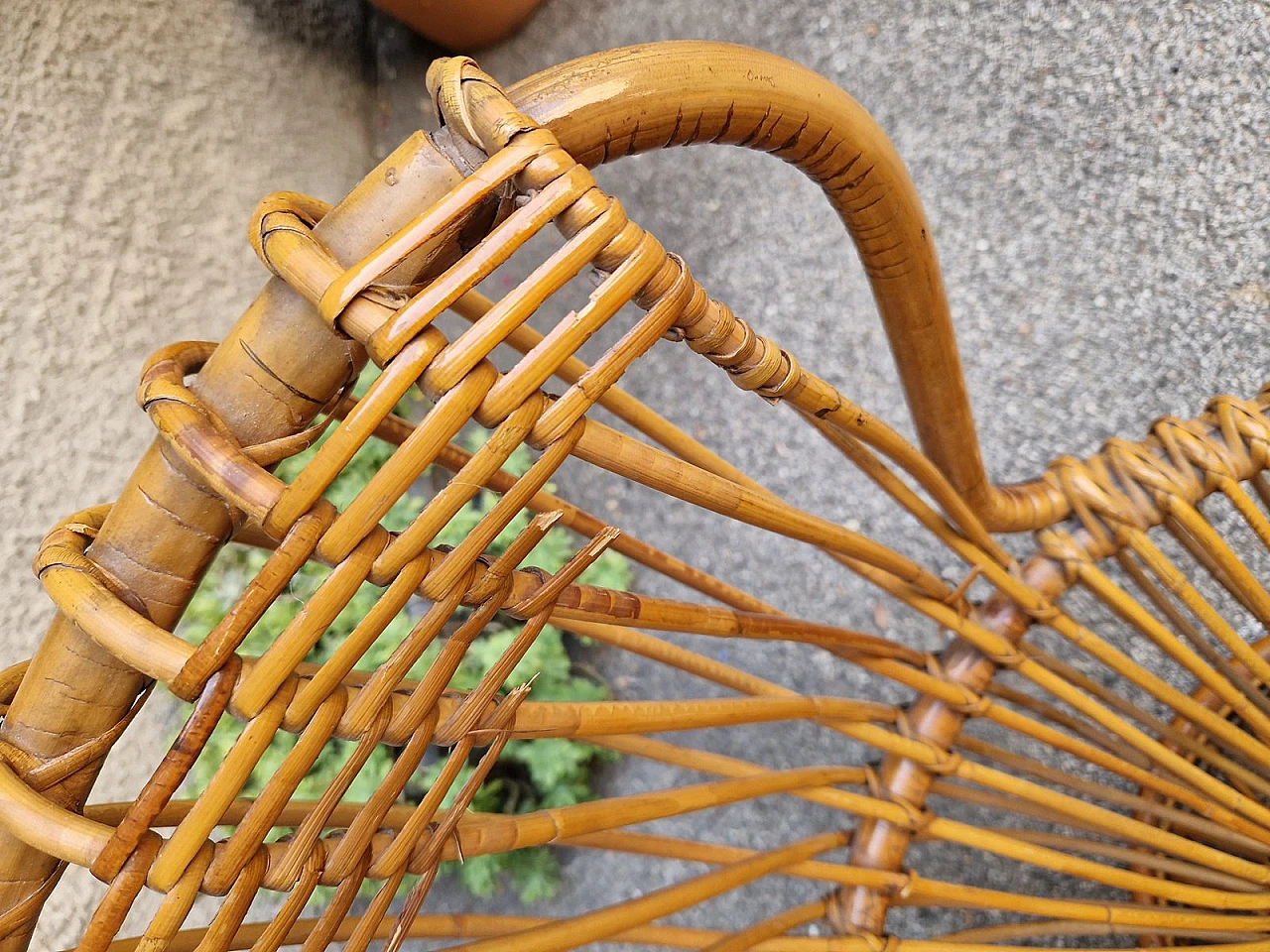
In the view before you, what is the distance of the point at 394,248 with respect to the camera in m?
0.22

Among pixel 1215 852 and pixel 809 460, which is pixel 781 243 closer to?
pixel 809 460

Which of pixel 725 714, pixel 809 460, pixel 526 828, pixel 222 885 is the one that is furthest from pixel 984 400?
pixel 222 885

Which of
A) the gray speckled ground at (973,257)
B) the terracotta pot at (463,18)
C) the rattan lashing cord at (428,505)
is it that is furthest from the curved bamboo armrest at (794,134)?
the terracotta pot at (463,18)

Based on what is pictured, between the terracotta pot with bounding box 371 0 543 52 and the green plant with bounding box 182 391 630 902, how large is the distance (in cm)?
62

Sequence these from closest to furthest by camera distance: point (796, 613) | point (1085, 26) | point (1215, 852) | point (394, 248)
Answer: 1. point (394, 248)
2. point (1215, 852)
3. point (1085, 26)
4. point (796, 613)

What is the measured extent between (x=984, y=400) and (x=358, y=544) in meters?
0.91

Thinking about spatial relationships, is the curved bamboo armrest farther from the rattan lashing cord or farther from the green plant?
the green plant

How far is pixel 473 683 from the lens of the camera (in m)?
1.04

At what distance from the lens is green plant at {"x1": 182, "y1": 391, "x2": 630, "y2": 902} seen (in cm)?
96

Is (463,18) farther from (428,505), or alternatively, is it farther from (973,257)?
(428,505)

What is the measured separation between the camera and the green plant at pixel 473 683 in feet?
3.16

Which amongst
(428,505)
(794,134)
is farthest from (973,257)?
(428,505)

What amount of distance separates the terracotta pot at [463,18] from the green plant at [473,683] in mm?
617

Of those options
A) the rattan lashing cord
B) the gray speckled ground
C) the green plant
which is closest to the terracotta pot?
the gray speckled ground
